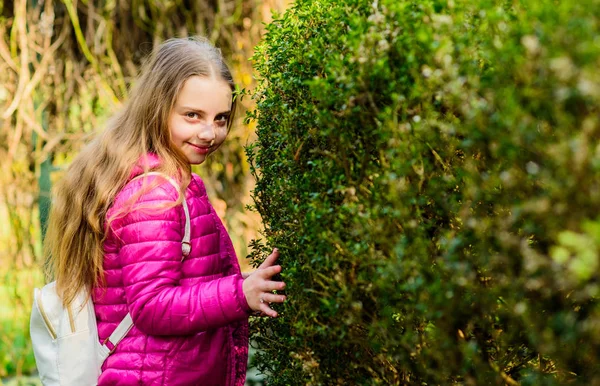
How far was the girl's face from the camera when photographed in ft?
8.10

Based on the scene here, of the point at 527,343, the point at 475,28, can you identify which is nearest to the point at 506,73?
the point at 475,28

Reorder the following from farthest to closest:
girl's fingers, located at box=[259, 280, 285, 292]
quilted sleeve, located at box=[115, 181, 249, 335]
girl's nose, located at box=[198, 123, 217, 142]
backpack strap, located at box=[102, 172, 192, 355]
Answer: girl's nose, located at box=[198, 123, 217, 142], backpack strap, located at box=[102, 172, 192, 355], quilted sleeve, located at box=[115, 181, 249, 335], girl's fingers, located at box=[259, 280, 285, 292]

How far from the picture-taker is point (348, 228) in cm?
166

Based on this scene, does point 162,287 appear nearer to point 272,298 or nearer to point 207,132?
point 272,298

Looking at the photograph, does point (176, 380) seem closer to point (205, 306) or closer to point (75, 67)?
point (205, 306)

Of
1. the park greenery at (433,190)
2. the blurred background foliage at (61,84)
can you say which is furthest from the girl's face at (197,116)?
the blurred background foliage at (61,84)

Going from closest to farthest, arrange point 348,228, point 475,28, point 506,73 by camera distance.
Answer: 1. point 506,73
2. point 475,28
3. point 348,228

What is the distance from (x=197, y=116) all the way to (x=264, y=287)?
74cm

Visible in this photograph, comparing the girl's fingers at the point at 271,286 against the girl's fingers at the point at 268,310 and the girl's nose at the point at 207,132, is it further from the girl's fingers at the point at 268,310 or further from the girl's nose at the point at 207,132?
the girl's nose at the point at 207,132

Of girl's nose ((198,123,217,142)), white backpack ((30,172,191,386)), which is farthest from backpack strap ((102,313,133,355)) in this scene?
girl's nose ((198,123,217,142))

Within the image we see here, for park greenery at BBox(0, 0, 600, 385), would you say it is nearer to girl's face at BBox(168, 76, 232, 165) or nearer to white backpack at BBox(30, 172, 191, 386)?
girl's face at BBox(168, 76, 232, 165)

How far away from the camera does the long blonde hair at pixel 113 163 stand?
7.72 ft

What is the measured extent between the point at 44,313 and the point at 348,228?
49.9 inches

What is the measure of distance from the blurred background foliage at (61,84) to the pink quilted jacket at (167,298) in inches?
109
